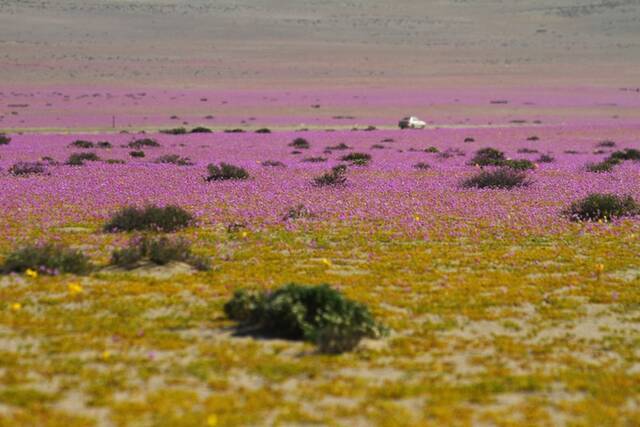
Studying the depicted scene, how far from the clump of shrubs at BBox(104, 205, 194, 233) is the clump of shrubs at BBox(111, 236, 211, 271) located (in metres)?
3.57

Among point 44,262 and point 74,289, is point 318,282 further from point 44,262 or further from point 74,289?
point 44,262

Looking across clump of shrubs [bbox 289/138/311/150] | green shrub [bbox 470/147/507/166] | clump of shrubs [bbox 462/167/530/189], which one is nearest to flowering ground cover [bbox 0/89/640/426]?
clump of shrubs [bbox 462/167/530/189]

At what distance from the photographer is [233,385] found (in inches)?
323

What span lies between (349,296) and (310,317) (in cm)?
196

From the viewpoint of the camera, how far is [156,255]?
13969 millimetres

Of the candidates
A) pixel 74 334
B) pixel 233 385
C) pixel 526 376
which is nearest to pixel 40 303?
pixel 74 334

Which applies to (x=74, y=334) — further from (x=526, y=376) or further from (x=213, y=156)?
(x=213, y=156)

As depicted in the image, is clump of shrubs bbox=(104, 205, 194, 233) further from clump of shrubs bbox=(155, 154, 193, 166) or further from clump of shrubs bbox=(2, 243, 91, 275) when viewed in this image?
clump of shrubs bbox=(155, 154, 193, 166)

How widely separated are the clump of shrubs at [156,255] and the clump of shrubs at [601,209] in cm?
1050

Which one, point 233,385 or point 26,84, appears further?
point 26,84

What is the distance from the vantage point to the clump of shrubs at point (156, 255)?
45.8ft

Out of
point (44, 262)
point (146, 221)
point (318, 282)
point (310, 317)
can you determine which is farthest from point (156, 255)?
point (310, 317)

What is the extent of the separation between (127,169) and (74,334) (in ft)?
75.6

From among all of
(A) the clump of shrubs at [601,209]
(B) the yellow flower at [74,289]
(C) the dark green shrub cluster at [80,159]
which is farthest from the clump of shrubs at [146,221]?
(C) the dark green shrub cluster at [80,159]
